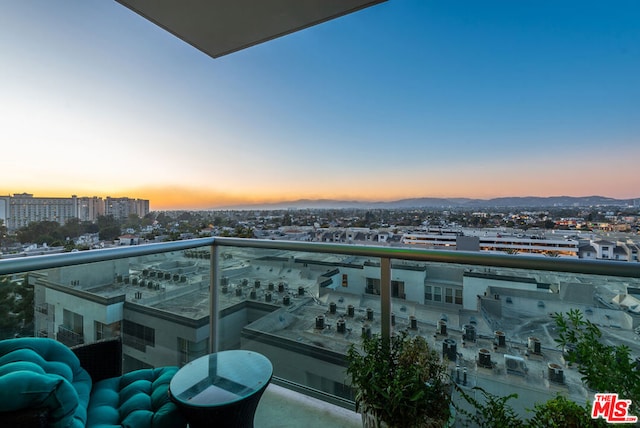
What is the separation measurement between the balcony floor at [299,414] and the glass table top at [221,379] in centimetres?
57

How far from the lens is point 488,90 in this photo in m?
4.54

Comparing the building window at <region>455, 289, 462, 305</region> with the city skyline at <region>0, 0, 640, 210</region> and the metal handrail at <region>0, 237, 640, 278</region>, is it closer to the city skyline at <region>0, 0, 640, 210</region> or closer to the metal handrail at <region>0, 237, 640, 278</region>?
the metal handrail at <region>0, 237, 640, 278</region>

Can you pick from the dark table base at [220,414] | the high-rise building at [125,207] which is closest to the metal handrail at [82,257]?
the dark table base at [220,414]

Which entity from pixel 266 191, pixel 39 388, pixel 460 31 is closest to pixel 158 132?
pixel 266 191

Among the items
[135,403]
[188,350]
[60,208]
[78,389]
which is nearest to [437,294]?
[135,403]

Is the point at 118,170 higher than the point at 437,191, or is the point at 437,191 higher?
the point at 118,170

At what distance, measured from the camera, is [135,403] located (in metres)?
1.25

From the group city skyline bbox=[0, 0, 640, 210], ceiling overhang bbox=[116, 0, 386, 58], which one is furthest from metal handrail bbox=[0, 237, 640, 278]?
city skyline bbox=[0, 0, 640, 210]

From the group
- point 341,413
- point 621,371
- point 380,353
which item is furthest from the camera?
point 341,413

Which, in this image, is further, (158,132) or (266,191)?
(266,191)

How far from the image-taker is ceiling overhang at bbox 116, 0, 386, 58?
6.43 feet

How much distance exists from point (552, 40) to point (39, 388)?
5700 millimetres

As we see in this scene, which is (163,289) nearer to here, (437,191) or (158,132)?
(158,132)
